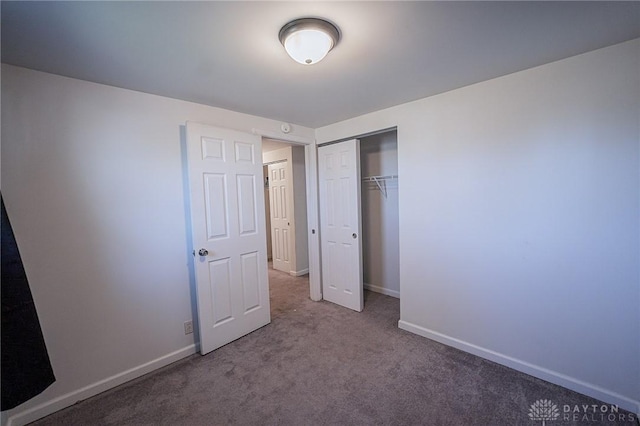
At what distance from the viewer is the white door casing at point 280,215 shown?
4.57 meters

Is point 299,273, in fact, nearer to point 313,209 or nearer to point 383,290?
point 383,290

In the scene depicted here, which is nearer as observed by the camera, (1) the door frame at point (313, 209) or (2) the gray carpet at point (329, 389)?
(2) the gray carpet at point (329, 389)

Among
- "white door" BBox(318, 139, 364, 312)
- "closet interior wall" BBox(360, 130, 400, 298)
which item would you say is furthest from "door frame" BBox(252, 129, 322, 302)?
"closet interior wall" BBox(360, 130, 400, 298)

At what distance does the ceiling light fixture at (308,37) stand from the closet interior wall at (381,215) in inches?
85.9

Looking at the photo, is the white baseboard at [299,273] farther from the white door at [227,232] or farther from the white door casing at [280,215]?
the white door at [227,232]

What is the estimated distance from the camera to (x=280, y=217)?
4.77 meters

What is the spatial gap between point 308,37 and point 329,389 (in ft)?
7.28

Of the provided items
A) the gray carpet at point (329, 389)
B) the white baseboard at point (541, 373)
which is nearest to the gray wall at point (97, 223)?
the gray carpet at point (329, 389)

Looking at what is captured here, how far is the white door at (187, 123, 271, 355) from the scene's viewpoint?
89.4 inches

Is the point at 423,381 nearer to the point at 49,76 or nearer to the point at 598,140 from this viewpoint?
the point at 598,140

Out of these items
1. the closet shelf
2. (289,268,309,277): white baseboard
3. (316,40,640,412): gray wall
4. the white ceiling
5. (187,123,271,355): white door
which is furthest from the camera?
(289,268,309,277): white baseboard

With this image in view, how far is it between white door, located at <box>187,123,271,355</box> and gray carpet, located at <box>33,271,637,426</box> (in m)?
0.25

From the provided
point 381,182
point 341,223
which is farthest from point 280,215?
point 381,182

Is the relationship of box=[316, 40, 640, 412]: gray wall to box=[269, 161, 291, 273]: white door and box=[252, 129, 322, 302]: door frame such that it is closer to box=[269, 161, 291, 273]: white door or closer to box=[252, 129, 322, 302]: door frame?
box=[252, 129, 322, 302]: door frame
